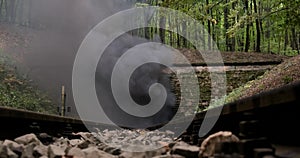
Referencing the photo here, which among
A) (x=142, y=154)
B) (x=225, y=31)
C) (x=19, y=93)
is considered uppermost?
(x=225, y=31)

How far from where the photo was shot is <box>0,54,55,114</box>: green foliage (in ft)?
37.3

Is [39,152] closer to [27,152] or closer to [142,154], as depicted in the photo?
[27,152]

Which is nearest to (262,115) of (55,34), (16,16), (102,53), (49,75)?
(102,53)

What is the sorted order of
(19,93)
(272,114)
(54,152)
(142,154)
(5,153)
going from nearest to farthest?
(272,114), (5,153), (54,152), (142,154), (19,93)

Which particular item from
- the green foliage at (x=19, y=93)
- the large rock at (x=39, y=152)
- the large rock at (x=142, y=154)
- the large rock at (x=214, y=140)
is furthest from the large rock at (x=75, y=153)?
the green foliage at (x=19, y=93)

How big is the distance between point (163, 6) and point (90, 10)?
9.99 metres

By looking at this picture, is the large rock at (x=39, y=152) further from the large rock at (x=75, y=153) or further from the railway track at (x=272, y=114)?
the railway track at (x=272, y=114)

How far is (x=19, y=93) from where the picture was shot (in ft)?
41.7

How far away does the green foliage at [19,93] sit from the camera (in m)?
11.4

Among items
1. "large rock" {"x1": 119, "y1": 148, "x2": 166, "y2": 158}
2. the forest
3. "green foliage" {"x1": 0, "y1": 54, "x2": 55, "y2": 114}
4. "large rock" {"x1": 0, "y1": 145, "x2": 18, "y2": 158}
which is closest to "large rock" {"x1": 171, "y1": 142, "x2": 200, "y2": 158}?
"large rock" {"x1": 119, "y1": 148, "x2": 166, "y2": 158}

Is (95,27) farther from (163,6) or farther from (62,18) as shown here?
(163,6)

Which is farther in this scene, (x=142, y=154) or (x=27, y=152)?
(x=142, y=154)

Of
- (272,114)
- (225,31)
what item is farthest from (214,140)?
(225,31)

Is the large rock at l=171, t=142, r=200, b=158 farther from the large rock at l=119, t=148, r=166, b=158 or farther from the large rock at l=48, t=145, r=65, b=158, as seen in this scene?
the large rock at l=48, t=145, r=65, b=158
